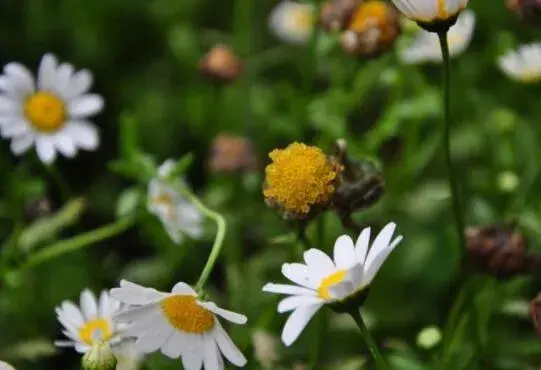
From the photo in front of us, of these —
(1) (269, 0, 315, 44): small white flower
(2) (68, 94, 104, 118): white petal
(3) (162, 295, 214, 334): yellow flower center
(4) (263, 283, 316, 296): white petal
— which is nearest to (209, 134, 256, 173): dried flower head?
(2) (68, 94, 104, 118): white petal

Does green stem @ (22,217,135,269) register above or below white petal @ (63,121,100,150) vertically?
below

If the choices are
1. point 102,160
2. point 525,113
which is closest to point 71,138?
point 102,160

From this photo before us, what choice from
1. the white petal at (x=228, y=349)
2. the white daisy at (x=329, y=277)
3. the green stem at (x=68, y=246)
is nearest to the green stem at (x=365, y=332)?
the white daisy at (x=329, y=277)

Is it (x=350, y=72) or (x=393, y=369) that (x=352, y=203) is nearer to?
(x=393, y=369)

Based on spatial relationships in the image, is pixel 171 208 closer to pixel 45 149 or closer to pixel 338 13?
pixel 45 149

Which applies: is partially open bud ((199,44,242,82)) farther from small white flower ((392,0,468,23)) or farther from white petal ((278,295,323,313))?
white petal ((278,295,323,313))

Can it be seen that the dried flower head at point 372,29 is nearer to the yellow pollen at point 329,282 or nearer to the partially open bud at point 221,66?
the partially open bud at point 221,66
